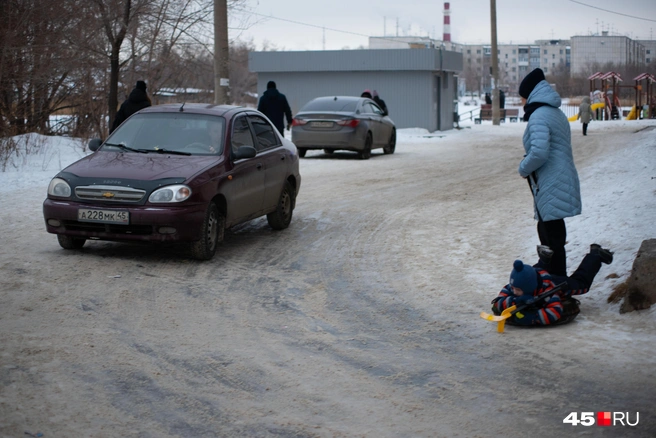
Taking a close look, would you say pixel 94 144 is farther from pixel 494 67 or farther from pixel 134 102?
pixel 494 67

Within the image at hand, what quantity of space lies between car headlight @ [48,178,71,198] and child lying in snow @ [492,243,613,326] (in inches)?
175

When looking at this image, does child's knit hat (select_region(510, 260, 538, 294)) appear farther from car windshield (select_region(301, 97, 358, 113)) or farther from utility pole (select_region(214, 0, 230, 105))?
car windshield (select_region(301, 97, 358, 113))

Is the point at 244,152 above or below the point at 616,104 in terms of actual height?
below

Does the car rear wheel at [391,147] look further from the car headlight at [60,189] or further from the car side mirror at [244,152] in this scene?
the car headlight at [60,189]

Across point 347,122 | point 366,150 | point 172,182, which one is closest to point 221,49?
point 347,122

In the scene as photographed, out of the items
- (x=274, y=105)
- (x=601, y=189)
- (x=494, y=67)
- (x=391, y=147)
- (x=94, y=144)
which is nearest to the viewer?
(x=94, y=144)

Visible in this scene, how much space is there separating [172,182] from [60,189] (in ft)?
3.93

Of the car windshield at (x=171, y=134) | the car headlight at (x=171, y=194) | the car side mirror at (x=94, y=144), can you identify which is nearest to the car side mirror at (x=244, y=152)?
the car windshield at (x=171, y=134)

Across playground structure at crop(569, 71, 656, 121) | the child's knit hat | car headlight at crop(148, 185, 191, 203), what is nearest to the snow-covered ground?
the child's knit hat

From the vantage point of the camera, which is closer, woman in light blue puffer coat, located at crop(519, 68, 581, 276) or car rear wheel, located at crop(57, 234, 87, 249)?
woman in light blue puffer coat, located at crop(519, 68, 581, 276)

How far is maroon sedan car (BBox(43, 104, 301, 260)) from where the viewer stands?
8211 mm

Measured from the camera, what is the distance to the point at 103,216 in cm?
823

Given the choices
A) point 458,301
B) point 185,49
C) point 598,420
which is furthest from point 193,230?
point 185,49

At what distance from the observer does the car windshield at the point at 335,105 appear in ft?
71.1
